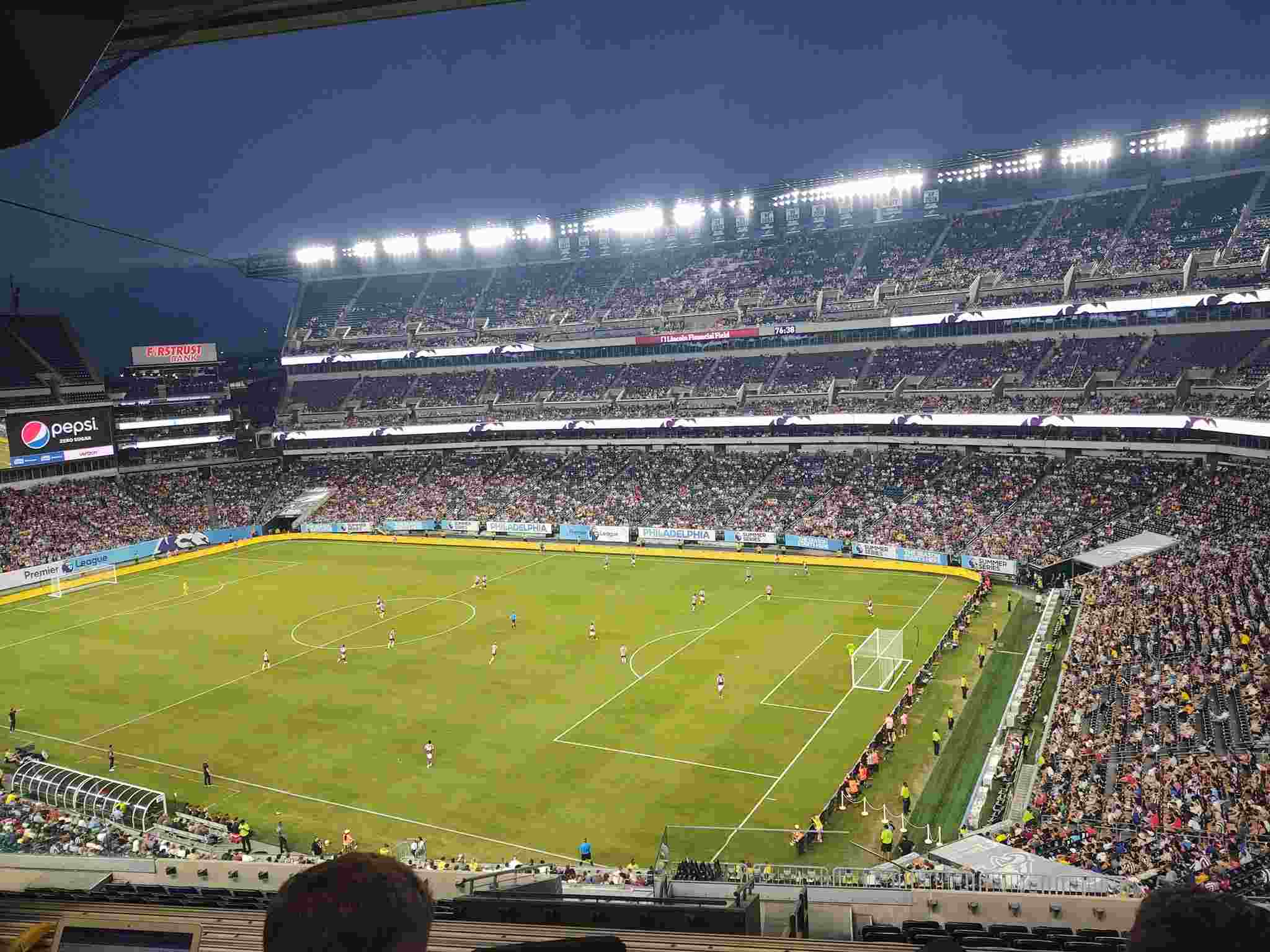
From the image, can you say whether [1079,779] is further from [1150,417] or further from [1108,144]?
[1108,144]

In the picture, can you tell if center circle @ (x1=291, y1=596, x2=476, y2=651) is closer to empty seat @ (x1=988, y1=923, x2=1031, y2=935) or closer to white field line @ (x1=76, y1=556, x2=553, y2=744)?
white field line @ (x1=76, y1=556, x2=553, y2=744)

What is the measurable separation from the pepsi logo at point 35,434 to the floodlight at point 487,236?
3557 cm

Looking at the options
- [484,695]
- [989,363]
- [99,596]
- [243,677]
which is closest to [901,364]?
[989,363]

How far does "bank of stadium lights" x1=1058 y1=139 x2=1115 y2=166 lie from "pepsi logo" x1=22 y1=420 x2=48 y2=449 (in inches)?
2729

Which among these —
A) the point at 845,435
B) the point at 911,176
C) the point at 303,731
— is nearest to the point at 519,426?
the point at 845,435

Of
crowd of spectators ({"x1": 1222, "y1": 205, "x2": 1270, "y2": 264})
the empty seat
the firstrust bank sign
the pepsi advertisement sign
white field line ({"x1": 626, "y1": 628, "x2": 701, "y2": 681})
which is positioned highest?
crowd of spectators ({"x1": 1222, "y1": 205, "x2": 1270, "y2": 264})

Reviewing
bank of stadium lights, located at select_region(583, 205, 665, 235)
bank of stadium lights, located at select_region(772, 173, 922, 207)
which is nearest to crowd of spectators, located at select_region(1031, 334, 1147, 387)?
bank of stadium lights, located at select_region(772, 173, 922, 207)

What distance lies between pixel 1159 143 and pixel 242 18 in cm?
6584

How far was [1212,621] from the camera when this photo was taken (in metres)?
29.0

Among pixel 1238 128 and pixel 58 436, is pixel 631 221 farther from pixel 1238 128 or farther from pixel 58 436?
pixel 58 436

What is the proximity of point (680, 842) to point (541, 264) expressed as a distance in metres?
70.1

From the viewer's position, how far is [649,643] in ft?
132

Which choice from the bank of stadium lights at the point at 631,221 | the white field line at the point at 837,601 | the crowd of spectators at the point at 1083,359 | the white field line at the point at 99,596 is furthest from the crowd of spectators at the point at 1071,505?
the white field line at the point at 99,596

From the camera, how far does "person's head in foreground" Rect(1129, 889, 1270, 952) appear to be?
5.90 feet
